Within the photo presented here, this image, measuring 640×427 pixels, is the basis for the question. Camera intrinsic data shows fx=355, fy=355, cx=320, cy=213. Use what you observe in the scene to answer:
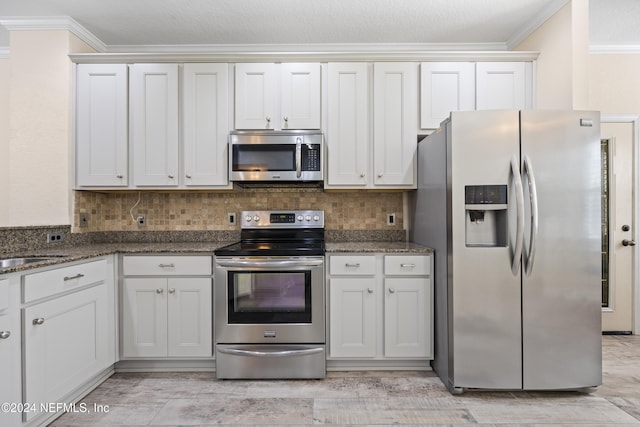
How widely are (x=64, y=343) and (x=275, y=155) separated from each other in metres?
1.81

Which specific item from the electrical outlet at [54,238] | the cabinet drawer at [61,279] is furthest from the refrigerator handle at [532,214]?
the electrical outlet at [54,238]

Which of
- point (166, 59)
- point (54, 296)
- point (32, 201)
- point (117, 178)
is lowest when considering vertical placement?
point (54, 296)

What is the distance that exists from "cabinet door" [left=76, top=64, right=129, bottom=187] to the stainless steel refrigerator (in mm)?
2520

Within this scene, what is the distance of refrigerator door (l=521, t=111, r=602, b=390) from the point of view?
2.15 metres

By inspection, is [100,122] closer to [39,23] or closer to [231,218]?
[39,23]

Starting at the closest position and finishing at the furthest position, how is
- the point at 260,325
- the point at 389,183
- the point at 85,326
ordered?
the point at 85,326 → the point at 260,325 → the point at 389,183

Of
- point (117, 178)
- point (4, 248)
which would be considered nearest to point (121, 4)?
point (117, 178)

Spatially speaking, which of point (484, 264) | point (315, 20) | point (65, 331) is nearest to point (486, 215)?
point (484, 264)

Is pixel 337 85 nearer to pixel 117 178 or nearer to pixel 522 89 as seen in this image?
pixel 522 89

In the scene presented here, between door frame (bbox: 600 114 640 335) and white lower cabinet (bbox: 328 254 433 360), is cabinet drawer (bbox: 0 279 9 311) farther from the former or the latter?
door frame (bbox: 600 114 640 335)

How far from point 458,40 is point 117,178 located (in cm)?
312

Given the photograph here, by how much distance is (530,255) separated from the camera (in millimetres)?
2121

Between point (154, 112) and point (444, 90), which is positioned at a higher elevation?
point (444, 90)

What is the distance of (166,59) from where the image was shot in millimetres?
2854
